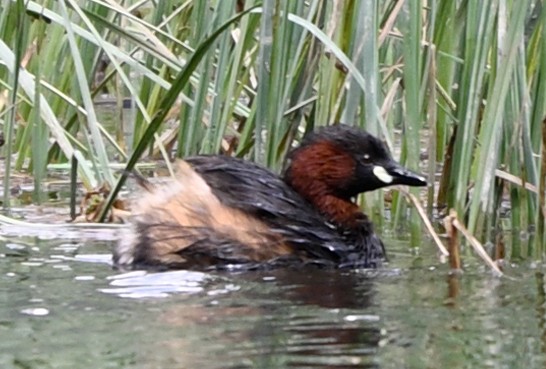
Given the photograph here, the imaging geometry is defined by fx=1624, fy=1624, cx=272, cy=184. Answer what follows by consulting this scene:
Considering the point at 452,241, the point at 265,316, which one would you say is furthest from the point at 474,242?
the point at 265,316

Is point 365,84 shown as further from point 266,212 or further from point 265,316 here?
point 265,316

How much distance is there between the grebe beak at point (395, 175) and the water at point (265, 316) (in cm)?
34

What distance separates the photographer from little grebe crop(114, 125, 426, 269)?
5.96 meters

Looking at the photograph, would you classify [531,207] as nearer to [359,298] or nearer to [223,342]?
[359,298]

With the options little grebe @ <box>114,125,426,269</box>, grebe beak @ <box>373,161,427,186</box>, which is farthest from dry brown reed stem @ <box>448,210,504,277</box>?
grebe beak @ <box>373,161,427,186</box>

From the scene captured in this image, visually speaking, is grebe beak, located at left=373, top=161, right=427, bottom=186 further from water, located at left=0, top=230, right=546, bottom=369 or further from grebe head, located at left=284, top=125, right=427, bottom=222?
water, located at left=0, top=230, right=546, bottom=369

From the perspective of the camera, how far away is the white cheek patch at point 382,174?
21.1 ft

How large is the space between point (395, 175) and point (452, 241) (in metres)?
1.02

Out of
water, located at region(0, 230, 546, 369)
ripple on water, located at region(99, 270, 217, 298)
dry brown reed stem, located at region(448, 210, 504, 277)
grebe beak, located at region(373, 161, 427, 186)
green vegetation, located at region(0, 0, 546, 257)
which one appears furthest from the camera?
grebe beak, located at region(373, 161, 427, 186)

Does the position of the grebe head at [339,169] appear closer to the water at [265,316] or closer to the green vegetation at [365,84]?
the green vegetation at [365,84]

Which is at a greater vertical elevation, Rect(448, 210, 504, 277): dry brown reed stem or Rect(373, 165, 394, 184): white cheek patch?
Rect(373, 165, 394, 184): white cheek patch

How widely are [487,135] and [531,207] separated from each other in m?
0.84

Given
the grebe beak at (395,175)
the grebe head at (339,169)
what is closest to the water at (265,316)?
the grebe beak at (395,175)

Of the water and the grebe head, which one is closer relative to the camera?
the water
